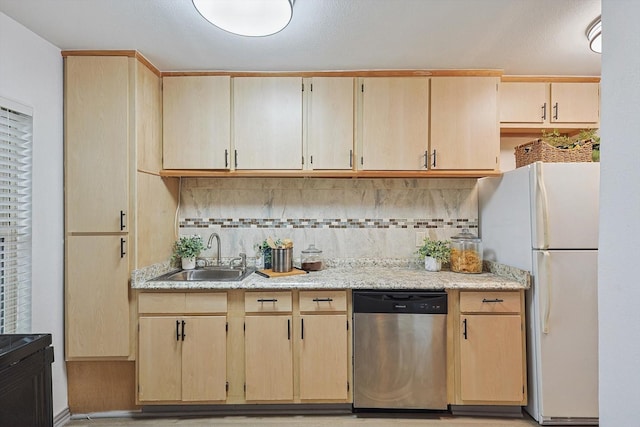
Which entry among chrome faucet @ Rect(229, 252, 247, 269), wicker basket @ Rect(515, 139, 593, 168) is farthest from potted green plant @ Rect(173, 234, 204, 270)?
wicker basket @ Rect(515, 139, 593, 168)

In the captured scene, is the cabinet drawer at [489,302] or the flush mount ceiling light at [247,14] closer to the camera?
the flush mount ceiling light at [247,14]

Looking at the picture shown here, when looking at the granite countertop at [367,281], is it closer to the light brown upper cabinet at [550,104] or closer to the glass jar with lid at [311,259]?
the glass jar with lid at [311,259]

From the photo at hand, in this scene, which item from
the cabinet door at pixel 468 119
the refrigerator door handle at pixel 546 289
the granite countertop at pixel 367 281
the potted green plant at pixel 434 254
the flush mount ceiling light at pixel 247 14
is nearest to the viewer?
the flush mount ceiling light at pixel 247 14

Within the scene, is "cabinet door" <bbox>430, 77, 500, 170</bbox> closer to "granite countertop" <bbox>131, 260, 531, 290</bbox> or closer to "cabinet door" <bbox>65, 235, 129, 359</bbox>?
"granite countertop" <bbox>131, 260, 531, 290</bbox>

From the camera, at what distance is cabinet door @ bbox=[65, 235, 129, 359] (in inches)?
82.0

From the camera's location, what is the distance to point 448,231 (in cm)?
278

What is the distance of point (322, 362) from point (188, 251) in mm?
1357

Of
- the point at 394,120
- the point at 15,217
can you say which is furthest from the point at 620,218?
the point at 15,217

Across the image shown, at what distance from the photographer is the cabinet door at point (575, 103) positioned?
2.46 meters

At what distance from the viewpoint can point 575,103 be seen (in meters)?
2.46

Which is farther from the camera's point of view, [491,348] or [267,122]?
[267,122]

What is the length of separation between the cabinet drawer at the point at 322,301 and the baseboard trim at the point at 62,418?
1.72 meters

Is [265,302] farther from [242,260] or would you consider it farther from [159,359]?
[159,359]

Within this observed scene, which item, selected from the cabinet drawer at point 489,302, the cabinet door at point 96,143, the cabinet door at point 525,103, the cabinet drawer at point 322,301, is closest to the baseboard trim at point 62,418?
the cabinet door at point 96,143
